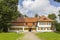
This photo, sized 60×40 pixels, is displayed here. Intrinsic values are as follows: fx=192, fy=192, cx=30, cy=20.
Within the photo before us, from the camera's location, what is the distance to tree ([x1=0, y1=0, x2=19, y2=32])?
65.3 metres

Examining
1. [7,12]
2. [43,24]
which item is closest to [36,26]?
[43,24]

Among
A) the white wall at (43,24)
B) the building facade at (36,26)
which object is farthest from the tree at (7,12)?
the white wall at (43,24)

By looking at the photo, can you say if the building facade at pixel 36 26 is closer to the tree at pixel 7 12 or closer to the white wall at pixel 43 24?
the white wall at pixel 43 24

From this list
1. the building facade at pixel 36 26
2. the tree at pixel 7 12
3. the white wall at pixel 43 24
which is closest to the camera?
the tree at pixel 7 12

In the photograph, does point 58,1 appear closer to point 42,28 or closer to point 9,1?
point 9,1

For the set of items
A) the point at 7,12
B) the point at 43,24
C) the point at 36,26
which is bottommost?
the point at 36,26

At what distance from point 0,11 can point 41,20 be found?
2634 centimetres

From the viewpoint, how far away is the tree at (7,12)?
65312mm

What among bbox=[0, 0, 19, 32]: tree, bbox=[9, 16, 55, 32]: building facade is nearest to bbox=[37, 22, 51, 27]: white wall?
bbox=[9, 16, 55, 32]: building facade

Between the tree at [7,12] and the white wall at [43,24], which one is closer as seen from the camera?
the tree at [7,12]

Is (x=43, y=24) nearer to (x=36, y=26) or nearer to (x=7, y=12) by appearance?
(x=36, y=26)

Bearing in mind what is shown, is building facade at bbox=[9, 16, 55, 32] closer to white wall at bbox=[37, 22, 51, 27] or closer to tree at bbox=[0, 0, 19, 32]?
white wall at bbox=[37, 22, 51, 27]

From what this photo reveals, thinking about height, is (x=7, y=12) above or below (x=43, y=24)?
above

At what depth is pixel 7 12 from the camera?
6550 cm
